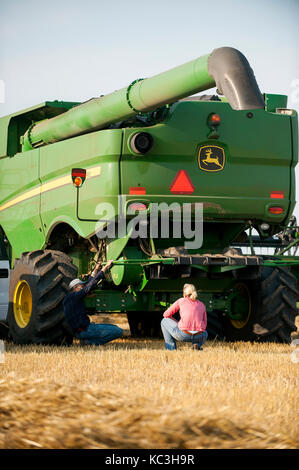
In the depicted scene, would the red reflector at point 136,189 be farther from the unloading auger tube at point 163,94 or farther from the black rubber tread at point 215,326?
the black rubber tread at point 215,326

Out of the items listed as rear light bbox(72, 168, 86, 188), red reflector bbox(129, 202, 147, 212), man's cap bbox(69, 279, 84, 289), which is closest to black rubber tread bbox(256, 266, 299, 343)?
red reflector bbox(129, 202, 147, 212)

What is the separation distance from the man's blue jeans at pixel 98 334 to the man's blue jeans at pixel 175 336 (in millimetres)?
1022

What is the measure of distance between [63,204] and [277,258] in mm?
3104

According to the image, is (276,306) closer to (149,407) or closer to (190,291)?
(190,291)

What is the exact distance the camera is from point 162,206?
1156 cm

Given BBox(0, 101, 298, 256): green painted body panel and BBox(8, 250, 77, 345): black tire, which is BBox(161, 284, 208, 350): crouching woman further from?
BBox(8, 250, 77, 345): black tire

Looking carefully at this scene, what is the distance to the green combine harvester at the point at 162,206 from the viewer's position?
1141 cm

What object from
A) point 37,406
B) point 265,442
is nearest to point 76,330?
point 37,406

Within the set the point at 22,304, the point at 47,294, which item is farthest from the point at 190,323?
the point at 22,304

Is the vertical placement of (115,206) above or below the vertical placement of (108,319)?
above

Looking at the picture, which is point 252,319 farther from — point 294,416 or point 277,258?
point 294,416

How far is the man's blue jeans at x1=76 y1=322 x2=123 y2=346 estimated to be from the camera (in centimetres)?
1188

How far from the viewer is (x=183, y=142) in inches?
458

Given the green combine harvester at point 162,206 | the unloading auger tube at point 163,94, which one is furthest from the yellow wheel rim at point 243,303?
the unloading auger tube at point 163,94
